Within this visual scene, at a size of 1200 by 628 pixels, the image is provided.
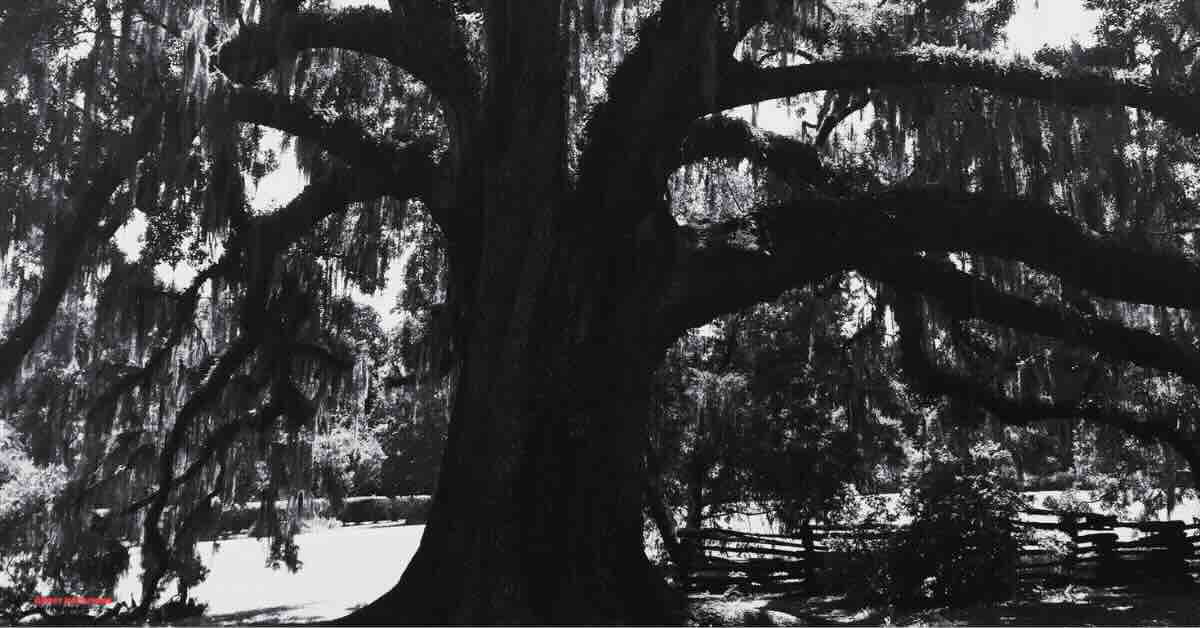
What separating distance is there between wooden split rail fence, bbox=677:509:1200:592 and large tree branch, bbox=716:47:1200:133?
311 inches

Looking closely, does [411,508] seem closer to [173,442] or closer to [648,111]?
[173,442]

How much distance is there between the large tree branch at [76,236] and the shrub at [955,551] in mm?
10508

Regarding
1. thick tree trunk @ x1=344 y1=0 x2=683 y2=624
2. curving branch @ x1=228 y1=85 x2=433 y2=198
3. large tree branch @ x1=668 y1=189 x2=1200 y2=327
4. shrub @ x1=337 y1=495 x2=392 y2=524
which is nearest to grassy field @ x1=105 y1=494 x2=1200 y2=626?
thick tree trunk @ x1=344 y1=0 x2=683 y2=624

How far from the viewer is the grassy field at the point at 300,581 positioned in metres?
14.0

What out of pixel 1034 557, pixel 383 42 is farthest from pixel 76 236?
pixel 1034 557

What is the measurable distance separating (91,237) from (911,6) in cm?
976

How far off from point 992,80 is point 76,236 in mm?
8671

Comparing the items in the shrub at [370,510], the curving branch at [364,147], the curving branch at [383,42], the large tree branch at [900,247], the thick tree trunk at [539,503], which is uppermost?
the curving branch at [383,42]

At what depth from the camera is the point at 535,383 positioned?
739cm

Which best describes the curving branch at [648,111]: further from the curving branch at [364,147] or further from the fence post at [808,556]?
the fence post at [808,556]

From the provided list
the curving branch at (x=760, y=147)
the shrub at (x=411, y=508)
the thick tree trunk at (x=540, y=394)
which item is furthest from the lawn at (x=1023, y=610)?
the shrub at (x=411, y=508)

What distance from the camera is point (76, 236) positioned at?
847cm

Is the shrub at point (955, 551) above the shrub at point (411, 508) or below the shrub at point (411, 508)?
above

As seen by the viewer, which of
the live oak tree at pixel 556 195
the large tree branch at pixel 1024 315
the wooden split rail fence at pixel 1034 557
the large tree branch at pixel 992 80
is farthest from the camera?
the wooden split rail fence at pixel 1034 557
